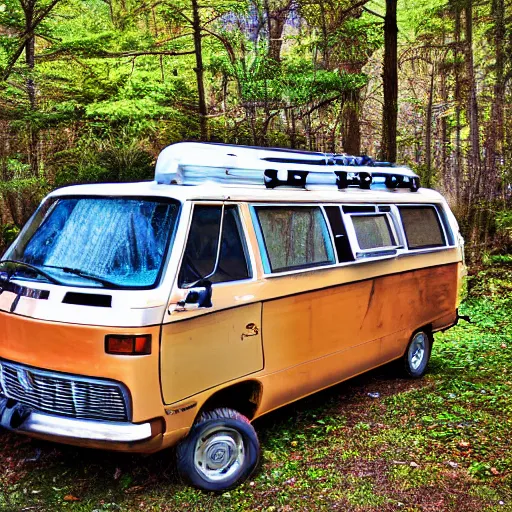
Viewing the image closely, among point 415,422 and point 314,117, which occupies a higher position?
point 314,117

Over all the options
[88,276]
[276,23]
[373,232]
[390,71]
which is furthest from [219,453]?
[276,23]

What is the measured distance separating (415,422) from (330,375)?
110 centimetres

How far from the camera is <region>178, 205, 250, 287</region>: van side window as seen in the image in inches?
155

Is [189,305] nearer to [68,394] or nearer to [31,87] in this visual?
[68,394]

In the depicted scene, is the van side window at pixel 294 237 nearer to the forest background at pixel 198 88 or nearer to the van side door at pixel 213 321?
the van side door at pixel 213 321

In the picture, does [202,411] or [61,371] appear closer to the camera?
[61,371]

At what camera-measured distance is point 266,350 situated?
14.6ft

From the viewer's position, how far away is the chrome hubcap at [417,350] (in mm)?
6869

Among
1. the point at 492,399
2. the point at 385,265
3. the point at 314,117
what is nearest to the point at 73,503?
the point at 385,265

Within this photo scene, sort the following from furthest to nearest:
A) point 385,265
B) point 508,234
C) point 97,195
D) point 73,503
A: point 508,234, point 385,265, point 97,195, point 73,503

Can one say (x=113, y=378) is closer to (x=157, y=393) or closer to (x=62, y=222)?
(x=157, y=393)

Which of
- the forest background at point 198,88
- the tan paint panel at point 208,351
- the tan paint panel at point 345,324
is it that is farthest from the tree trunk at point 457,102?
the tan paint panel at point 208,351

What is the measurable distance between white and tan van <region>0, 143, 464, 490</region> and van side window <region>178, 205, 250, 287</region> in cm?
1

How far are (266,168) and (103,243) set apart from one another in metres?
1.61
